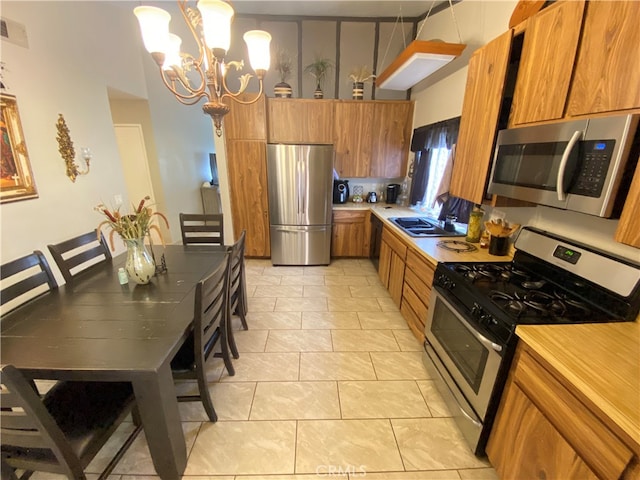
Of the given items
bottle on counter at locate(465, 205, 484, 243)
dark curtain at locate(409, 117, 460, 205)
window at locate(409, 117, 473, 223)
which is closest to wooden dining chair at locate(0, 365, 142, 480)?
bottle on counter at locate(465, 205, 484, 243)

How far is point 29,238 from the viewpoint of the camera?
6.82 ft

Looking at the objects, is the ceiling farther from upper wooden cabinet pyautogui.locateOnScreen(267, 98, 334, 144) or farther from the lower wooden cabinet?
the lower wooden cabinet

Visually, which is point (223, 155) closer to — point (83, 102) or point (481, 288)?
point (83, 102)

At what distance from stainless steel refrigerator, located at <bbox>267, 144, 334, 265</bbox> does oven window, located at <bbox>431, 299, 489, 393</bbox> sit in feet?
7.03

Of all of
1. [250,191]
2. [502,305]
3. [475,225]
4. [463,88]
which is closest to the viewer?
[502,305]

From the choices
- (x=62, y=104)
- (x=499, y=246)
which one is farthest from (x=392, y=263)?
(x=62, y=104)

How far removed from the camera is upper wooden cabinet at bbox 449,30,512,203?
161cm

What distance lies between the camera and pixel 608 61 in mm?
1059

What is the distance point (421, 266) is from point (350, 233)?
1.83 m

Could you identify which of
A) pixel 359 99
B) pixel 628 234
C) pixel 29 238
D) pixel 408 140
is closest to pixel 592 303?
pixel 628 234

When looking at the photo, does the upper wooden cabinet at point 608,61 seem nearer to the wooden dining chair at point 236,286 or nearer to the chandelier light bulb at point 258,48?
the chandelier light bulb at point 258,48

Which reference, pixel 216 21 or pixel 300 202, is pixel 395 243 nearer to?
pixel 300 202

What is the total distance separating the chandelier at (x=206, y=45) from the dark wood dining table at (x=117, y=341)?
48.6 inches

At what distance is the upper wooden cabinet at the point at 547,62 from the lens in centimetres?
120
